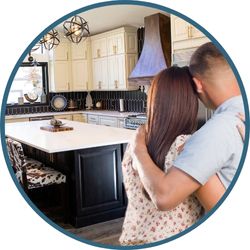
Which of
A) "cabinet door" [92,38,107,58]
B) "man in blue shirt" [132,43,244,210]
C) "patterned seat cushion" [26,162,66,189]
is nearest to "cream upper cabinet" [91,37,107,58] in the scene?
"cabinet door" [92,38,107,58]

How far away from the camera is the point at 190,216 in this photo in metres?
1.13

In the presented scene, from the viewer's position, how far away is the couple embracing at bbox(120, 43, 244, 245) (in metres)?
1.06

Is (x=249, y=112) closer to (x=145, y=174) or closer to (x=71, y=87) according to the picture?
(x=145, y=174)

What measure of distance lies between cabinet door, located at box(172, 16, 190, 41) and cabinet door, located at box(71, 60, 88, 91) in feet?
0.81

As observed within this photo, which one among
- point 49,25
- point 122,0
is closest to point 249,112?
point 122,0

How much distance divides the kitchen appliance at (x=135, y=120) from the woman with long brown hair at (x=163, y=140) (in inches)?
0.6

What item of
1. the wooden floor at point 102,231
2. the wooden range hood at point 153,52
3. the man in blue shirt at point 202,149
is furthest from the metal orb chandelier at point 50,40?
the wooden floor at point 102,231

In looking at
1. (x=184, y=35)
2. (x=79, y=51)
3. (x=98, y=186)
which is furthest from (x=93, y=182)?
(x=184, y=35)

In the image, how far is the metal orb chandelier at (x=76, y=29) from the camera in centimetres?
108

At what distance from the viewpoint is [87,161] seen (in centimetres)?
119

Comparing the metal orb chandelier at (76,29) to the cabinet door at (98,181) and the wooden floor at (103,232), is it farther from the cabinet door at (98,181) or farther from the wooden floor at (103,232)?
the wooden floor at (103,232)

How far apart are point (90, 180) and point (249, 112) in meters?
0.48

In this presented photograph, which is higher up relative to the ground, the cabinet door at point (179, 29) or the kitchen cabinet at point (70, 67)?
the cabinet door at point (179, 29)

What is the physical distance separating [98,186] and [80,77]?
0.30 metres
